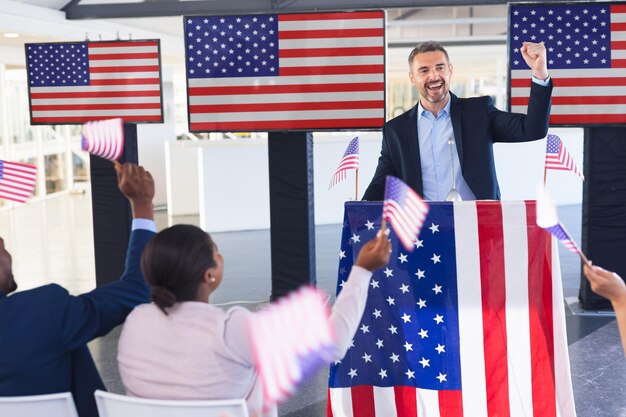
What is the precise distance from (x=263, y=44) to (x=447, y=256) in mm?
2448

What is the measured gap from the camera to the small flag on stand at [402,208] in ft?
7.09

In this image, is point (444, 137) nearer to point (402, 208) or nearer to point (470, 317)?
point (470, 317)

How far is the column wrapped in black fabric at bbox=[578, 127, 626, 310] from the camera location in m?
5.03

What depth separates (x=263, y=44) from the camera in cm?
492

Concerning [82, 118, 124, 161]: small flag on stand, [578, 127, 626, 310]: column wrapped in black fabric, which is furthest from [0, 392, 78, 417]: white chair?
[578, 127, 626, 310]: column wrapped in black fabric

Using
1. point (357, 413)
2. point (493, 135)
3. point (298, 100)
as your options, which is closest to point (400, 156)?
point (493, 135)

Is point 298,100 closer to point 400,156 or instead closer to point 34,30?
point 400,156

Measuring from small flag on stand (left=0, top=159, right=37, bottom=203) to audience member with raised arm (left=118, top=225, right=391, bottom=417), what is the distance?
140cm

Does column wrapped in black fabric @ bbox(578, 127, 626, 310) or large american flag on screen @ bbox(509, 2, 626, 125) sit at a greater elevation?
large american flag on screen @ bbox(509, 2, 626, 125)

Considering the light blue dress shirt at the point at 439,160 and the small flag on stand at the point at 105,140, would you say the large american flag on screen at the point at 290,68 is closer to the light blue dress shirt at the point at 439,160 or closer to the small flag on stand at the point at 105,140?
the light blue dress shirt at the point at 439,160

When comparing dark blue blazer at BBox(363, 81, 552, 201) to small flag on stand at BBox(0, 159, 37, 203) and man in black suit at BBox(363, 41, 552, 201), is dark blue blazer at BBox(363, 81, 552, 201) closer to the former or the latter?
man in black suit at BBox(363, 41, 552, 201)

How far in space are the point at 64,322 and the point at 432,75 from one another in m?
2.03

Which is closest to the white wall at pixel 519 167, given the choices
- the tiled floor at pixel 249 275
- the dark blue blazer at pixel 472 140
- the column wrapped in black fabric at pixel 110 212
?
the tiled floor at pixel 249 275

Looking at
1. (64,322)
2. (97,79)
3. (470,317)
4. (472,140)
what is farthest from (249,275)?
(64,322)
